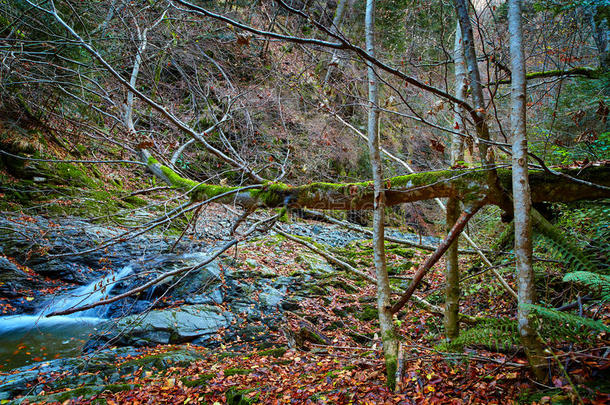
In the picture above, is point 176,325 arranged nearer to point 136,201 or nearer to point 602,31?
point 136,201

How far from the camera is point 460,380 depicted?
8.80 ft

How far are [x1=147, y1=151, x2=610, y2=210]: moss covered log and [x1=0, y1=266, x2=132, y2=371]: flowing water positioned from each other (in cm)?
274

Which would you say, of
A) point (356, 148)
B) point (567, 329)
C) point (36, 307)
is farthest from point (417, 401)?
point (356, 148)

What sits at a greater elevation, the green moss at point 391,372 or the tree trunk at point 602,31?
the tree trunk at point 602,31

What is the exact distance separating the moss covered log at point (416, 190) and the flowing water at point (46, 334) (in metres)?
2.74

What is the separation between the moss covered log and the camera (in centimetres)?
275

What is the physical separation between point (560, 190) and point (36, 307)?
9.00 meters

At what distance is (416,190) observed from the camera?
3.22 m

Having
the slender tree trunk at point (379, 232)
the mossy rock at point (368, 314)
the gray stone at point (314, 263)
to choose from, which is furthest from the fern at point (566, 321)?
the gray stone at point (314, 263)

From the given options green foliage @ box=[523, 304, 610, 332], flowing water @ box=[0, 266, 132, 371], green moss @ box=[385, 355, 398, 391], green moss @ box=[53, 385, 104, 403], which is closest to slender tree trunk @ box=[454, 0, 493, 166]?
green foliage @ box=[523, 304, 610, 332]

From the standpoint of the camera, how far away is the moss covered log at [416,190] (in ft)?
9.04

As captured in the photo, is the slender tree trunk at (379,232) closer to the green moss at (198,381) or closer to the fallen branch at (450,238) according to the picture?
the fallen branch at (450,238)

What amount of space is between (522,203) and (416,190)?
44.7 inches

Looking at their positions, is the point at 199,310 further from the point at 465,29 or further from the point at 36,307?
the point at 465,29
